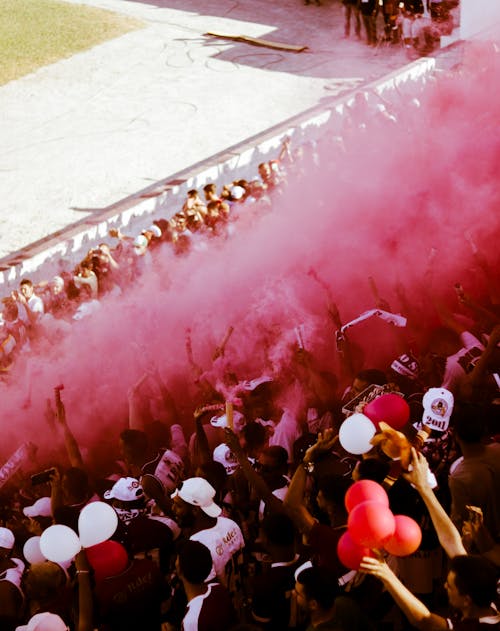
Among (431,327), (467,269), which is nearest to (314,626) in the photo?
(431,327)

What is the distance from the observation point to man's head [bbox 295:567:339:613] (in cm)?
311

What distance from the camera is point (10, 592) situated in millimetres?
3639

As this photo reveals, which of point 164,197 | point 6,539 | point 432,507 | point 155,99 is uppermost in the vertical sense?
point 432,507

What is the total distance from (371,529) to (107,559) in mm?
1209

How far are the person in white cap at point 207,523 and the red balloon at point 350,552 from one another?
2.37 feet

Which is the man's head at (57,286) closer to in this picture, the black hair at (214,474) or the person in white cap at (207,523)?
the black hair at (214,474)

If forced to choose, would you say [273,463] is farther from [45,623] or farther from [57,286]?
[57,286]

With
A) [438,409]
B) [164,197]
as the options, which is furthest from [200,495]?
[164,197]

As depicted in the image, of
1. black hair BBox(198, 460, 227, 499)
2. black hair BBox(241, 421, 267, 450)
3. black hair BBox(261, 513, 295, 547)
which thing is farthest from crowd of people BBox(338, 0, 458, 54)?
black hair BBox(261, 513, 295, 547)

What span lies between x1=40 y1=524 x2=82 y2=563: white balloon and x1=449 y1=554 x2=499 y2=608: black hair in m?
1.47

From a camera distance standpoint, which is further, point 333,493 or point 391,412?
point 391,412

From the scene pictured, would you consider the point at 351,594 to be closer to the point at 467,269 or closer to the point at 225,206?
the point at 467,269

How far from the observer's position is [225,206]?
747cm

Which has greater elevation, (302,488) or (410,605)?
(410,605)
